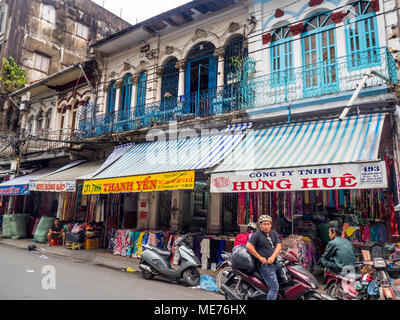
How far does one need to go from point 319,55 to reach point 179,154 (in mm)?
5086

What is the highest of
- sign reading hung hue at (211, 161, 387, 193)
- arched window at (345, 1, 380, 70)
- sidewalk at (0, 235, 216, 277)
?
arched window at (345, 1, 380, 70)

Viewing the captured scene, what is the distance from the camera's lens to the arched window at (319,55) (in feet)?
27.6

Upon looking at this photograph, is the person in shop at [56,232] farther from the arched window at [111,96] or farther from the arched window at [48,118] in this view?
the arched window at [48,118]

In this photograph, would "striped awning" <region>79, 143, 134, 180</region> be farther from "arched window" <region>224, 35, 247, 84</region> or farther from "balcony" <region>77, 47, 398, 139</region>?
"arched window" <region>224, 35, 247, 84</region>

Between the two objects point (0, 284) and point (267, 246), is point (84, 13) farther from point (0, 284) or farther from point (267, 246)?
point (267, 246)

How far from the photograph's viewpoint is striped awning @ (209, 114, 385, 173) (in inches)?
259

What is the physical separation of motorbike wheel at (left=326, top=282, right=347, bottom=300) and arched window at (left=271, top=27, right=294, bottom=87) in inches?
228

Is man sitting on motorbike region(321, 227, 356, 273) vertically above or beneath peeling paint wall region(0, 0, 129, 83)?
beneath

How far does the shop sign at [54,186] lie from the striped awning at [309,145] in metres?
6.46

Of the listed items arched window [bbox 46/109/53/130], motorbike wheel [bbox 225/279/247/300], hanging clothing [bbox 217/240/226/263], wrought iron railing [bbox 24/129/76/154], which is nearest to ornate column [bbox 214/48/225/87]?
hanging clothing [bbox 217/240/226/263]

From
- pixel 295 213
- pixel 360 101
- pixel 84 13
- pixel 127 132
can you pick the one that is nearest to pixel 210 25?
pixel 127 132

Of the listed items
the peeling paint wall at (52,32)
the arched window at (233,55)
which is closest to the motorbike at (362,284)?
the arched window at (233,55)

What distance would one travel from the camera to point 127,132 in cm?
1220
